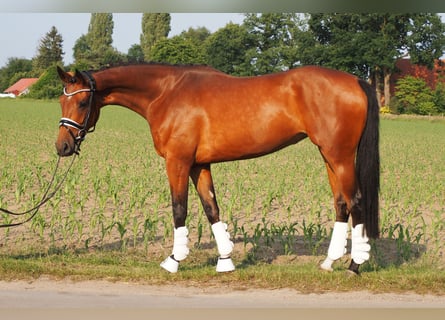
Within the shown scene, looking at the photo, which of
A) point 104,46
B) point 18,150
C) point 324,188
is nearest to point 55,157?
point 18,150

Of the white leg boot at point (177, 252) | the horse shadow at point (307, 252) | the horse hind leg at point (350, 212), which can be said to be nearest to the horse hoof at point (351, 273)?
the horse hind leg at point (350, 212)

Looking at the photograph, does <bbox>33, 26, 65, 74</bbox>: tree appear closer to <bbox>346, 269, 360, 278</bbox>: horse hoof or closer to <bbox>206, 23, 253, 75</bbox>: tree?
<bbox>206, 23, 253, 75</bbox>: tree

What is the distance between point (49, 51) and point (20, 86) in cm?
1664

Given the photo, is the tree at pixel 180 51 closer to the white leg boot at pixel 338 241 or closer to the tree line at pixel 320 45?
the tree line at pixel 320 45

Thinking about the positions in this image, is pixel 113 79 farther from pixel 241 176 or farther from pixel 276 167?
pixel 276 167

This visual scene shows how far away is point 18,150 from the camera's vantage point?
20656 millimetres

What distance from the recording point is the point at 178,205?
693 cm

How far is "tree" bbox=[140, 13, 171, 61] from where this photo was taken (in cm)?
7494

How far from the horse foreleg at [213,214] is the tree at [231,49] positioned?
45.5m

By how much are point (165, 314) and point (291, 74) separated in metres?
2.96

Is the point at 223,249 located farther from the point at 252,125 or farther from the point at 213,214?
the point at 252,125

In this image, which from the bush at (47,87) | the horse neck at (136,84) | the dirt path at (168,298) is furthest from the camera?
the bush at (47,87)

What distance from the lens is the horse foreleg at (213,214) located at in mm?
6961

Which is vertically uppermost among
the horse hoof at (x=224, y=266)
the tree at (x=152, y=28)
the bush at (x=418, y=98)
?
the tree at (x=152, y=28)
